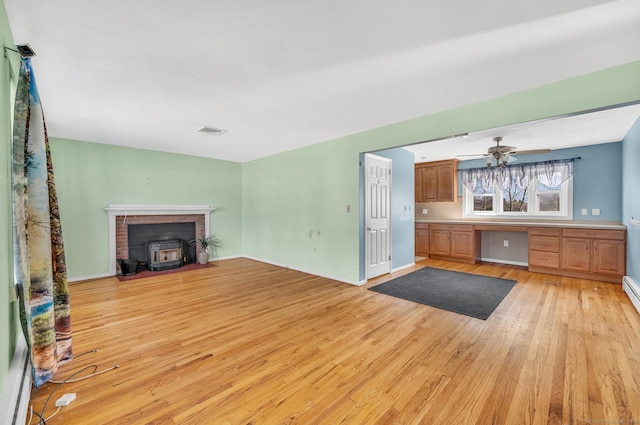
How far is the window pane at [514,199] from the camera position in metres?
5.73

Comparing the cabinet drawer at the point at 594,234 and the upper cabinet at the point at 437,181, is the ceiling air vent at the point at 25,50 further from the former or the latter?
the cabinet drawer at the point at 594,234

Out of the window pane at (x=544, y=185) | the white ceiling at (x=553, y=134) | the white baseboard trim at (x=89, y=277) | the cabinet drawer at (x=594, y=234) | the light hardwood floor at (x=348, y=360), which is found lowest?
the light hardwood floor at (x=348, y=360)

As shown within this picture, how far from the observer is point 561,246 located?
4.71 metres

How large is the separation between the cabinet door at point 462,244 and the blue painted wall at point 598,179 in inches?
72.7

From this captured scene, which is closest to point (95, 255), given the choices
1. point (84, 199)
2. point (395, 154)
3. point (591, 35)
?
point (84, 199)

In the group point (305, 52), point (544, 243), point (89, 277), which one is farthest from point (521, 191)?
point (89, 277)

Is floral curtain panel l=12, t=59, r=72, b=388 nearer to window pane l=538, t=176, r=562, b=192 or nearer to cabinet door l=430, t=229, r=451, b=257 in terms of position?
cabinet door l=430, t=229, r=451, b=257

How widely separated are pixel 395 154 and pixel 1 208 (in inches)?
192

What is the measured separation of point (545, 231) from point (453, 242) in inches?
64.1

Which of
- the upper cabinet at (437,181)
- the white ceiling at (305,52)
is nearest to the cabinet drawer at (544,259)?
the upper cabinet at (437,181)

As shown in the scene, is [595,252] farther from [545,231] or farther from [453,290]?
[453,290]

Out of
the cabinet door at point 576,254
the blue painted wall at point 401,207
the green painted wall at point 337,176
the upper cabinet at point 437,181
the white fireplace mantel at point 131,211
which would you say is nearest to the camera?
the green painted wall at point 337,176

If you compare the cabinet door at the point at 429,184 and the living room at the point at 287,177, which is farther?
the cabinet door at the point at 429,184

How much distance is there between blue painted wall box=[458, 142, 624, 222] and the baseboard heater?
4.95 feet
